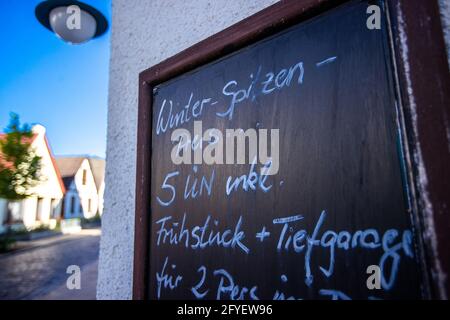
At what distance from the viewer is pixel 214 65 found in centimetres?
119

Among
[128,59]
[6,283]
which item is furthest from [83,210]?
[128,59]

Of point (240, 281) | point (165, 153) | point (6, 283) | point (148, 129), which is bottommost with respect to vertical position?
point (6, 283)

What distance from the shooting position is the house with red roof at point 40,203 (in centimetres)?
1577

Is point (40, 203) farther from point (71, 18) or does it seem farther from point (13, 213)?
point (71, 18)

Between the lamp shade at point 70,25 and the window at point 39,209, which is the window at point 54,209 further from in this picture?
the lamp shade at point 70,25

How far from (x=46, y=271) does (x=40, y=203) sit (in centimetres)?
1264

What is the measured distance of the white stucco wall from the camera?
1.34 meters

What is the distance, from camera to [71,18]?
2.08 metres

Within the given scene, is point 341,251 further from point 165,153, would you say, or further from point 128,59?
point 128,59

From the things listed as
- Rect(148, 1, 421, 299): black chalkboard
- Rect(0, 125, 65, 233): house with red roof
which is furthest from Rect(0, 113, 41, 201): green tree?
Rect(148, 1, 421, 299): black chalkboard

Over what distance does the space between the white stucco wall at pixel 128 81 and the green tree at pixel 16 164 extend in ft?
44.9

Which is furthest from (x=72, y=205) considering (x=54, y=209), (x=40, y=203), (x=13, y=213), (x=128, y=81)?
(x=128, y=81)

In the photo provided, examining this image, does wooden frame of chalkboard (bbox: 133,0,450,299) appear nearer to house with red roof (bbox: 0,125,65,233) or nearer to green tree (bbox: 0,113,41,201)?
green tree (bbox: 0,113,41,201)
